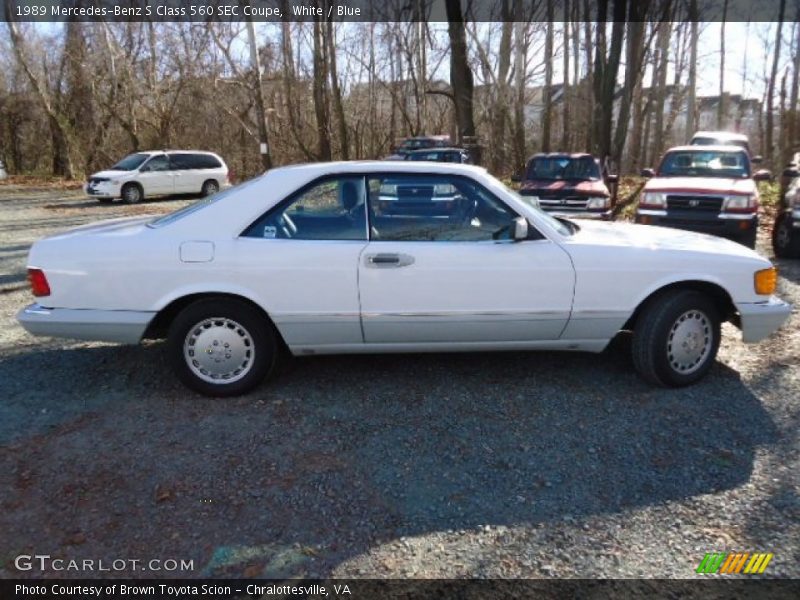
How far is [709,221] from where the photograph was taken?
28.2ft

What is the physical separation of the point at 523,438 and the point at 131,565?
6.85ft

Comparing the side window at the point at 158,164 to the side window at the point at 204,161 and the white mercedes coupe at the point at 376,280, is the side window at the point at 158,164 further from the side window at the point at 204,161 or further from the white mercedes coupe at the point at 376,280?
the white mercedes coupe at the point at 376,280

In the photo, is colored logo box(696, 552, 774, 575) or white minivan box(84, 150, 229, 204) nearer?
colored logo box(696, 552, 774, 575)

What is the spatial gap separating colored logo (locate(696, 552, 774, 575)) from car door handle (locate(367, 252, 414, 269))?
2.19 meters

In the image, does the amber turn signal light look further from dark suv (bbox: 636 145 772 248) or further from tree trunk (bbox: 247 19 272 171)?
tree trunk (bbox: 247 19 272 171)

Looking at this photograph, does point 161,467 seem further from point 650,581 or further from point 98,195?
point 98,195

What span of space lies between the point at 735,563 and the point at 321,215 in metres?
2.88

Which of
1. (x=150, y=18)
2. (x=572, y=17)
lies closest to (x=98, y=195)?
(x=150, y=18)

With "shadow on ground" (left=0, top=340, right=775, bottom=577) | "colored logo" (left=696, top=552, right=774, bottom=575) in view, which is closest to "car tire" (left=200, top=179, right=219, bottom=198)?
"shadow on ground" (left=0, top=340, right=775, bottom=577)

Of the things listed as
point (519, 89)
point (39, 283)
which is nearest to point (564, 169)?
point (39, 283)

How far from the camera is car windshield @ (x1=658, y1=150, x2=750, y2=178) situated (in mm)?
9695

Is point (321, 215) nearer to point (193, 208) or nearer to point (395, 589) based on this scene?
point (193, 208)

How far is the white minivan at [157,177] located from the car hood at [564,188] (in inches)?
407

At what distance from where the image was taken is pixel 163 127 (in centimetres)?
2606
